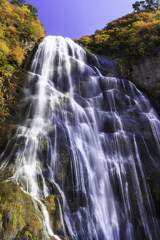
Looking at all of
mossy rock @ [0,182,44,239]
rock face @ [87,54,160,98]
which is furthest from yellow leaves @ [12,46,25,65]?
mossy rock @ [0,182,44,239]

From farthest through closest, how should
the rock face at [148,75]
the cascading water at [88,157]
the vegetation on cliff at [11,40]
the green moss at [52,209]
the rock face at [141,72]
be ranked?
the rock face at [141,72] < the rock face at [148,75] < the vegetation on cliff at [11,40] < the cascading water at [88,157] < the green moss at [52,209]

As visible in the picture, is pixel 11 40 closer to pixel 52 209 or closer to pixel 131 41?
pixel 52 209

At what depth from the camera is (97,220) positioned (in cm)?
777

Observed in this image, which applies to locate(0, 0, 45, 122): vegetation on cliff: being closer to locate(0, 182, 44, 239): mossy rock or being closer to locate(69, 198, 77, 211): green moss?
locate(0, 182, 44, 239): mossy rock

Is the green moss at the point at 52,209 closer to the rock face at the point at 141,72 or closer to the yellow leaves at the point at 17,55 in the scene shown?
the yellow leaves at the point at 17,55

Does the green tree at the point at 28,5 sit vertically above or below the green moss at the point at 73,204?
above

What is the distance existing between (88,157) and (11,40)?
508 inches

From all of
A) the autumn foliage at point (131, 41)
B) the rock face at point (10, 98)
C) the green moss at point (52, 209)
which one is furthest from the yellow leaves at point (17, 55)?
the autumn foliage at point (131, 41)

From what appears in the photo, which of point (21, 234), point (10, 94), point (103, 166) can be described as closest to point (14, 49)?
point (10, 94)

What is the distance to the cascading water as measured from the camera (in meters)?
7.51

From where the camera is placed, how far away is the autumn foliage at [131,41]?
802 inches

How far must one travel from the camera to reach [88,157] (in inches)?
386

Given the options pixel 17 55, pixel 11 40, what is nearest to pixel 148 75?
pixel 17 55

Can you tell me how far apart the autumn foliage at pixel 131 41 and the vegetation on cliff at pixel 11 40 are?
10.8 meters
